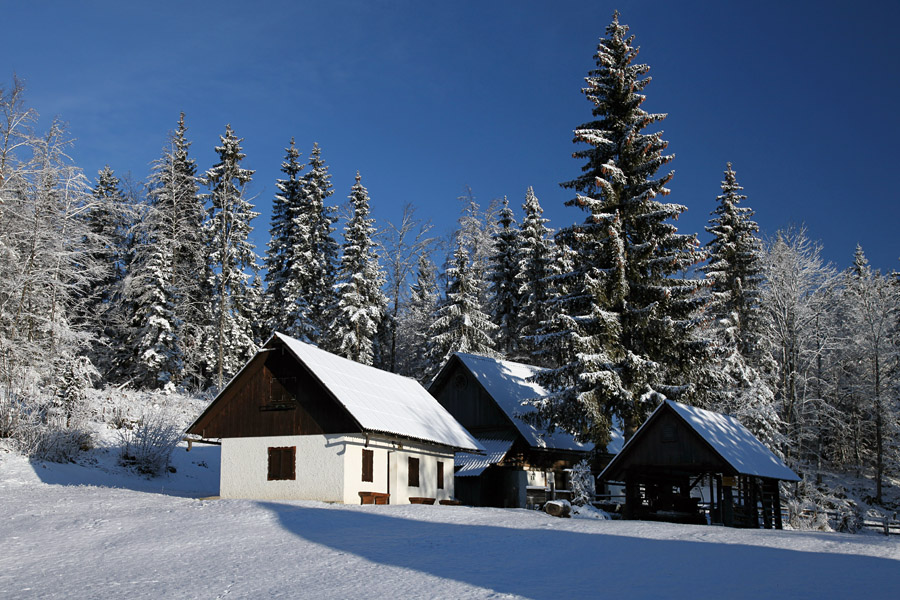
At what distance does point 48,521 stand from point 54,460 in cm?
Answer: 1175

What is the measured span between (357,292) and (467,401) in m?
13.2

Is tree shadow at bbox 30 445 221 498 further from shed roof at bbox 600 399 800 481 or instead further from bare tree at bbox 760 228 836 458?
bare tree at bbox 760 228 836 458

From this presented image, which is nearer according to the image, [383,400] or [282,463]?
[282,463]

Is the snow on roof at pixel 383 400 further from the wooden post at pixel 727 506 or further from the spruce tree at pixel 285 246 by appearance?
the spruce tree at pixel 285 246

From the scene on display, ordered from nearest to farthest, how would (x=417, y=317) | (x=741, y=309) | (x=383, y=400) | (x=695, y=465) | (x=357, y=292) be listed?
(x=695, y=465) < (x=383, y=400) < (x=741, y=309) < (x=357, y=292) < (x=417, y=317)

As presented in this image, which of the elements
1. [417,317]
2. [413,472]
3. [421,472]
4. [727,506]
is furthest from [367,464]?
[417,317]

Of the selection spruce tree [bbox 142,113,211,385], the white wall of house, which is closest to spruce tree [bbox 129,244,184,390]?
spruce tree [bbox 142,113,211,385]

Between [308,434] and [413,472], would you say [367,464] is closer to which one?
[308,434]

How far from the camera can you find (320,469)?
1018 inches

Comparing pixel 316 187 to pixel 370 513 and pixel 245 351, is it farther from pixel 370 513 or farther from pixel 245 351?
pixel 370 513

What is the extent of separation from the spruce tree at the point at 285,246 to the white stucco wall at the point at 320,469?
72.1ft

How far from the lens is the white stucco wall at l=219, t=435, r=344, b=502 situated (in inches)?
1009

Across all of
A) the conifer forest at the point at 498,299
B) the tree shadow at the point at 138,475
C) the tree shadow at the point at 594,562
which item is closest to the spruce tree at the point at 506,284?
the conifer forest at the point at 498,299

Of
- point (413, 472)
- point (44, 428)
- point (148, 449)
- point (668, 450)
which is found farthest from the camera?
point (148, 449)
